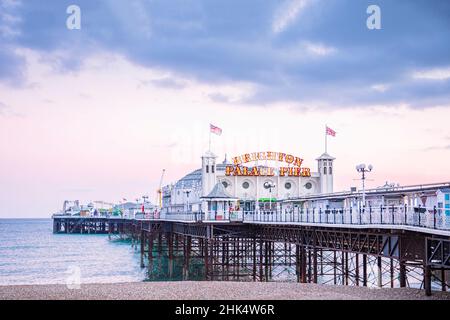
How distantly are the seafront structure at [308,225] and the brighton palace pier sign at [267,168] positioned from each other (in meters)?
0.14

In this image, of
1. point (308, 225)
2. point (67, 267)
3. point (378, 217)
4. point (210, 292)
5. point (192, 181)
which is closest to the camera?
point (210, 292)

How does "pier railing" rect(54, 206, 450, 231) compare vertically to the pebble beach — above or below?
above

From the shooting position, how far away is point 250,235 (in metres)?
52.8

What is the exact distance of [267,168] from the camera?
Answer: 270 feet

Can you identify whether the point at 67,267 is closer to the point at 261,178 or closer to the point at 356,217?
the point at 261,178

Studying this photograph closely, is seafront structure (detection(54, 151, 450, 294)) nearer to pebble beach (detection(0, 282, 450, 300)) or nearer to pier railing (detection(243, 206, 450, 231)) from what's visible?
pier railing (detection(243, 206, 450, 231))

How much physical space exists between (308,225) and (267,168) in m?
45.7

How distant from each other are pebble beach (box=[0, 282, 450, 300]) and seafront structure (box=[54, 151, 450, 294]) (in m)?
1.92

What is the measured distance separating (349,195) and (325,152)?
133ft

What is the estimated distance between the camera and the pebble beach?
25.0 meters

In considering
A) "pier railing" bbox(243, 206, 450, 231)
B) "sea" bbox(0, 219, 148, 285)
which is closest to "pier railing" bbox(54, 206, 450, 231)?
"pier railing" bbox(243, 206, 450, 231)

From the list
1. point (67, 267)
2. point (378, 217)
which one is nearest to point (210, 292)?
point (378, 217)

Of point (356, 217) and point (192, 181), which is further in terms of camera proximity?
point (192, 181)
